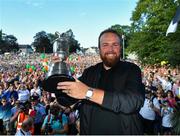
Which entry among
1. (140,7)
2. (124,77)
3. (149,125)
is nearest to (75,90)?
(124,77)

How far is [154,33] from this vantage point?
1661 inches

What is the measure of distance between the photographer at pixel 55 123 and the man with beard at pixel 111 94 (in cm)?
565

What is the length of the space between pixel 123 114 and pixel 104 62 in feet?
1.20

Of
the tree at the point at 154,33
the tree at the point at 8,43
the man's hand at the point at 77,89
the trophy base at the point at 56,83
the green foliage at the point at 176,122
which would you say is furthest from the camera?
the tree at the point at 8,43

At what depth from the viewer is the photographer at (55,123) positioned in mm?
8211

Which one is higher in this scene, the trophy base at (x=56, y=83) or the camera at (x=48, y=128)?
the trophy base at (x=56, y=83)

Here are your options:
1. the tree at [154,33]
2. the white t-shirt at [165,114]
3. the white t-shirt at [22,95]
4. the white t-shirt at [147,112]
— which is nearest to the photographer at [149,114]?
the white t-shirt at [147,112]

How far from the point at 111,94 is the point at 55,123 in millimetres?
6231

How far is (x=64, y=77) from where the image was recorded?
7.95 ft

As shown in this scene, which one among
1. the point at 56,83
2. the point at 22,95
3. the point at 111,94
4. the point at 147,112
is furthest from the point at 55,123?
the point at 111,94

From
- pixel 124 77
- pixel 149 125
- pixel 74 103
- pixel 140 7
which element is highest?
pixel 140 7

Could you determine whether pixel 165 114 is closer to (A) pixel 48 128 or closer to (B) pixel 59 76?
(A) pixel 48 128

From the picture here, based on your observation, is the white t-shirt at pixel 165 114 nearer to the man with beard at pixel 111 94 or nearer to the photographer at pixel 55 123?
the photographer at pixel 55 123

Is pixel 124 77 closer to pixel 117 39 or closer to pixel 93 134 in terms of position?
pixel 117 39
